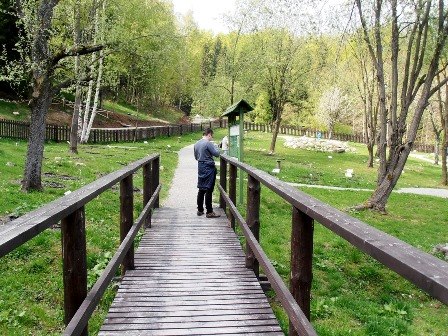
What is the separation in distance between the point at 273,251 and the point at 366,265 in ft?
6.17

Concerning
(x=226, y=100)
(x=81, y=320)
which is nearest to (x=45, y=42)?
(x=81, y=320)

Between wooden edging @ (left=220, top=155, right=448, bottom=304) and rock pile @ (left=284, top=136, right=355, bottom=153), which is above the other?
wooden edging @ (left=220, top=155, right=448, bottom=304)

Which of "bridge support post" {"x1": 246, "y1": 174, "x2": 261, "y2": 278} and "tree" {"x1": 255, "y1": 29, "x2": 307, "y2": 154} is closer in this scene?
"bridge support post" {"x1": 246, "y1": 174, "x2": 261, "y2": 278}

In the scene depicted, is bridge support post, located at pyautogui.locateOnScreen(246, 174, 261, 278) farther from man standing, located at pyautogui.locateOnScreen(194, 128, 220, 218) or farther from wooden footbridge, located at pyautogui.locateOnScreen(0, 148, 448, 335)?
man standing, located at pyautogui.locateOnScreen(194, 128, 220, 218)

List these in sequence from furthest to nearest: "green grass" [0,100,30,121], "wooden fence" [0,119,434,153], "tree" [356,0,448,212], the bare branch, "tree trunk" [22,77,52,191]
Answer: "green grass" [0,100,30,121]
"wooden fence" [0,119,434,153]
"tree" [356,0,448,212]
the bare branch
"tree trunk" [22,77,52,191]

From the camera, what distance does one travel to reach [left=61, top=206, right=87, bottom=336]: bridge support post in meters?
2.84

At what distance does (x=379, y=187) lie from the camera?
42.8 ft

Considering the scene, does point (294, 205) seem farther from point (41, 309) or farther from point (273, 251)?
point (273, 251)

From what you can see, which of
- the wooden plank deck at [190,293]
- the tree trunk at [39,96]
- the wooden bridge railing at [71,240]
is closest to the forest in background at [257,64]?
the tree trunk at [39,96]

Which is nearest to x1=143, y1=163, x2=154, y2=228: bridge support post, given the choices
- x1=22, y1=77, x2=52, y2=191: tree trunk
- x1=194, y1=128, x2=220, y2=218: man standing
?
x1=194, y1=128, x2=220, y2=218: man standing

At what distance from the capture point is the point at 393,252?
1769 mm

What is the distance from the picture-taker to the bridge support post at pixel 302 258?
9.96 feet

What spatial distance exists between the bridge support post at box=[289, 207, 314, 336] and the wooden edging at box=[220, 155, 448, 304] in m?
0.20

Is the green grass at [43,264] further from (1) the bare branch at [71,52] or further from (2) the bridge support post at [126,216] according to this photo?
(1) the bare branch at [71,52]
